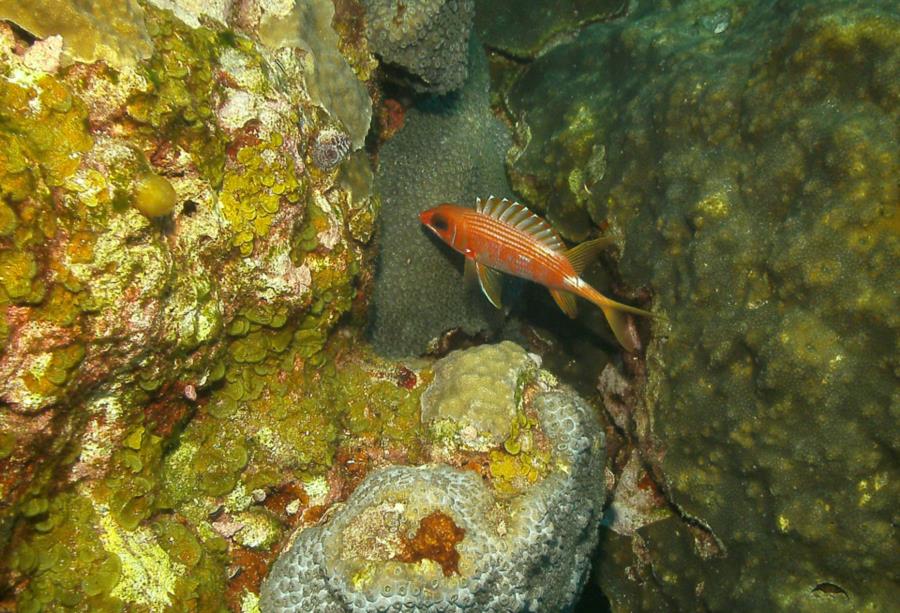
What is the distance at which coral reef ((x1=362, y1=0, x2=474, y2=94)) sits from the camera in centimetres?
390

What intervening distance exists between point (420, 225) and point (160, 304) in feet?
8.27

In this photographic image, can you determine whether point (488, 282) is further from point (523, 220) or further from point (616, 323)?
point (616, 323)

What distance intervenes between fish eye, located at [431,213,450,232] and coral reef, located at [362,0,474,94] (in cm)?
109

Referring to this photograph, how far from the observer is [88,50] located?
6.95 feet

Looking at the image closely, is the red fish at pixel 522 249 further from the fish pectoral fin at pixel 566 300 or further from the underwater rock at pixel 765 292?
the underwater rock at pixel 765 292

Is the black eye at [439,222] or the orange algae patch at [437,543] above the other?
the black eye at [439,222]

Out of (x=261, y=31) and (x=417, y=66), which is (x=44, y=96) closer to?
(x=261, y=31)

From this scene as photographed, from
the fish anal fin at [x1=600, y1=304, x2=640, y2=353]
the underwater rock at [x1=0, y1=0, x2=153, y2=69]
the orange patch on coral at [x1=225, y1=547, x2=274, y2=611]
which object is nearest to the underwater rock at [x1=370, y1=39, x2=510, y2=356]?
the fish anal fin at [x1=600, y1=304, x2=640, y2=353]

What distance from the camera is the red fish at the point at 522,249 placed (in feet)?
11.3

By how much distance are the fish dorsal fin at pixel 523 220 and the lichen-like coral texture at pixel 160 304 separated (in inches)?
38.7

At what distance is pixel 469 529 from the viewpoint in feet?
8.89

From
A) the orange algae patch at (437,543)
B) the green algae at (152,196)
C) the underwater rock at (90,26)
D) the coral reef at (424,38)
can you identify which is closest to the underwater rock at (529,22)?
the coral reef at (424,38)

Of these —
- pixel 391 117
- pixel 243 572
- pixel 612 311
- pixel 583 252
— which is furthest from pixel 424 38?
pixel 243 572

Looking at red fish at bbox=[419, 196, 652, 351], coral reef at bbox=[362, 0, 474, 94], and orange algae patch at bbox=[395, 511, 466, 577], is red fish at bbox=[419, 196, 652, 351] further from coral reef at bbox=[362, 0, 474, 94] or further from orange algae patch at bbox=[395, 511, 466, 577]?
orange algae patch at bbox=[395, 511, 466, 577]
